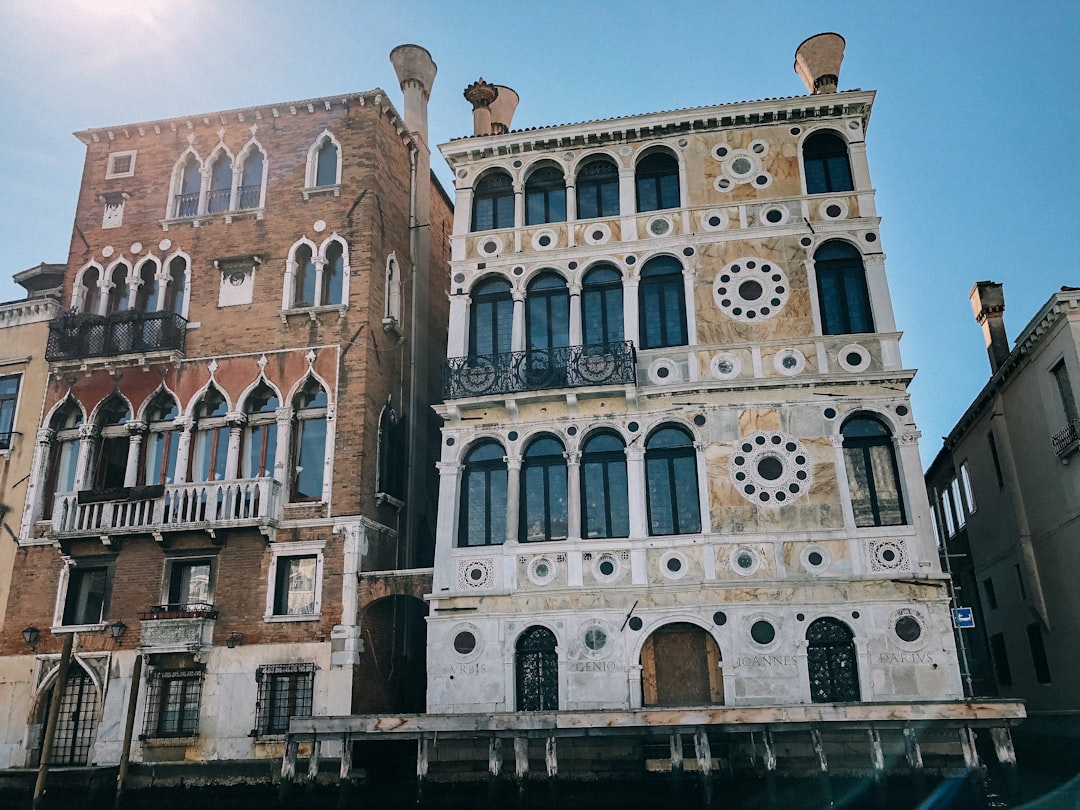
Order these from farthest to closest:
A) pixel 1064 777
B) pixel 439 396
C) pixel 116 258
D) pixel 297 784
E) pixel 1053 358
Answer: pixel 439 396
pixel 116 258
pixel 1053 358
pixel 297 784
pixel 1064 777

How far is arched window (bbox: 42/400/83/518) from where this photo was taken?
2309cm

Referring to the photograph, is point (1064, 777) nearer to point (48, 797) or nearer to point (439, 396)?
point (439, 396)

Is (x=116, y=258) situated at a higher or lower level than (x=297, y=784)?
higher

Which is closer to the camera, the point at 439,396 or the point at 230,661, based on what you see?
the point at 230,661

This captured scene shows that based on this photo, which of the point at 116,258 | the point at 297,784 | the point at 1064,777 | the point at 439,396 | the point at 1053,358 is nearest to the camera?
the point at 1064,777

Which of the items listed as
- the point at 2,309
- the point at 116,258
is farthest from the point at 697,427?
the point at 2,309

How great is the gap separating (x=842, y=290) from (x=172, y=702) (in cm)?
1744

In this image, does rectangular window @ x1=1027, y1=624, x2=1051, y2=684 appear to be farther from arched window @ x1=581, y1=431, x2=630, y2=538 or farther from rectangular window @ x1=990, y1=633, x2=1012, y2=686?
arched window @ x1=581, y1=431, x2=630, y2=538

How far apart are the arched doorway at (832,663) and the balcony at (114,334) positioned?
1625 centimetres

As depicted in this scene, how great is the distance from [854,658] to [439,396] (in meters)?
13.3

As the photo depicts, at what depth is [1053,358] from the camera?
806 inches

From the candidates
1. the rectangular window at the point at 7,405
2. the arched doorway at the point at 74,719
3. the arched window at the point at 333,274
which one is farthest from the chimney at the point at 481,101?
the arched doorway at the point at 74,719

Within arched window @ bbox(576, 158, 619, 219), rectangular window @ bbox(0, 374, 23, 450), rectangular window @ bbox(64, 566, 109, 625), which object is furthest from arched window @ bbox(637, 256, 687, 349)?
rectangular window @ bbox(0, 374, 23, 450)

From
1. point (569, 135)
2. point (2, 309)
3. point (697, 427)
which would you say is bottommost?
point (697, 427)
